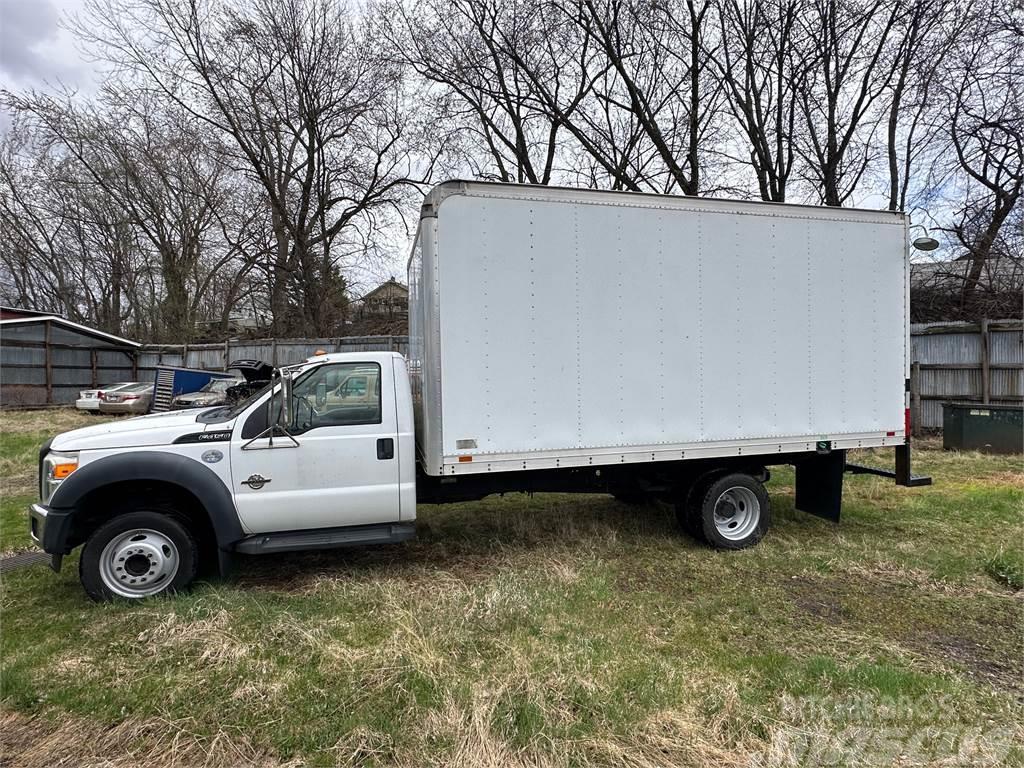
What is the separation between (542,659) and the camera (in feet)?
11.2

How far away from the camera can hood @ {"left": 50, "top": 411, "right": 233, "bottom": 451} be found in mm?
4305

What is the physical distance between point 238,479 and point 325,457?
0.67 m

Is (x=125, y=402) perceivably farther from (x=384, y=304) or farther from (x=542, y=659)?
(x=542, y=659)

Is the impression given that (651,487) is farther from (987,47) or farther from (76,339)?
(76,339)

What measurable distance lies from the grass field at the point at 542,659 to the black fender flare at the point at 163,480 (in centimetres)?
55

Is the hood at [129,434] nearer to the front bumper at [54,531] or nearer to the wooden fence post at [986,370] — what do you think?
the front bumper at [54,531]

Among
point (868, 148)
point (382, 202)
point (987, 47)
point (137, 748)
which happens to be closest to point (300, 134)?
point (382, 202)

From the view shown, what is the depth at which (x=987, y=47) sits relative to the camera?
1392 centimetres

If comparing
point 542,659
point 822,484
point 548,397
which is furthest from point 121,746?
point 822,484

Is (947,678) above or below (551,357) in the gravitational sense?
below

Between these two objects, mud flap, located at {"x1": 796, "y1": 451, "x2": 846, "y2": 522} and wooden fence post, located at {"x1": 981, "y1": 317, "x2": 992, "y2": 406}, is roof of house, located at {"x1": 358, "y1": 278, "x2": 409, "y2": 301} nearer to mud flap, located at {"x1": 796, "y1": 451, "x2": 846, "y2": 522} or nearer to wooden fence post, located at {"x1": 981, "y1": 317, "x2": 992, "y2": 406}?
wooden fence post, located at {"x1": 981, "y1": 317, "x2": 992, "y2": 406}

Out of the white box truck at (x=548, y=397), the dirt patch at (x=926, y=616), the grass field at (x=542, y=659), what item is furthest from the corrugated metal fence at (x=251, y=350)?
the dirt patch at (x=926, y=616)

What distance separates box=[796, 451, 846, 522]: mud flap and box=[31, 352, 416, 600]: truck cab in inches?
172

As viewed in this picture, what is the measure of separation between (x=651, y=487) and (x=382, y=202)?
22.0 meters
